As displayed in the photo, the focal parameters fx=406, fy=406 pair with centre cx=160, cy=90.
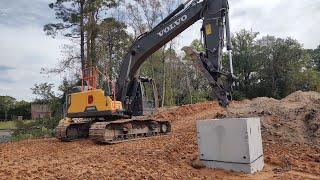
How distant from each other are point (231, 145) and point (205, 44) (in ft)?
13.9

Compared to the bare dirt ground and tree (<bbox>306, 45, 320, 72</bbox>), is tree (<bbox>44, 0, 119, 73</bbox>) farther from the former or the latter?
tree (<bbox>306, 45, 320, 72</bbox>)

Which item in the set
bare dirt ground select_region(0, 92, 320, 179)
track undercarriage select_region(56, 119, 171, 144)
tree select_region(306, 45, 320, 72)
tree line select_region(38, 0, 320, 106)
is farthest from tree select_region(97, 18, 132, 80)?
tree select_region(306, 45, 320, 72)

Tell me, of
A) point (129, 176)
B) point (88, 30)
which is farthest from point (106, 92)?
point (88, 30)

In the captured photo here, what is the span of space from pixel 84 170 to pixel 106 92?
5680mm

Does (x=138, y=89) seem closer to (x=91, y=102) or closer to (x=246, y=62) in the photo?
(x=91, y=102)

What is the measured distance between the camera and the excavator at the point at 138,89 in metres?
10.6

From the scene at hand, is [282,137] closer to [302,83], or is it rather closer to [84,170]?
[84,170]

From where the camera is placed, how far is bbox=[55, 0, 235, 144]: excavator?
10.6m

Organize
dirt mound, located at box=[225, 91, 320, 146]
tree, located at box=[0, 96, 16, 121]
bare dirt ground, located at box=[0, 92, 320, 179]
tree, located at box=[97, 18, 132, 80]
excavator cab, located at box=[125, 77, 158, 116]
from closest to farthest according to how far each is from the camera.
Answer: bare dirt ground, located at box=[0, 92, 320, 179] < dirt mound, located at box=[225, 91, 320, 146] < excavator cab, located at box=[125, 77, 158, 116] < tree, located at box=[97, 18, 132, 80] < tree, located at box=[0, 96, 16, 121]

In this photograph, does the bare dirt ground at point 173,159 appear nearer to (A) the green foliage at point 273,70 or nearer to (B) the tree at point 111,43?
(B) the tree at point 111,43

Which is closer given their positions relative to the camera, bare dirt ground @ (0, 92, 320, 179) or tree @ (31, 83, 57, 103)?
bare dirt ground @ (0, 92, 320, 179)

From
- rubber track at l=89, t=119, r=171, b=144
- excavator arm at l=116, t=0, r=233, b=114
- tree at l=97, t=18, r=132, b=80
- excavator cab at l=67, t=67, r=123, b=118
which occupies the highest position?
tree at l=97, t=18, r=132, b=80

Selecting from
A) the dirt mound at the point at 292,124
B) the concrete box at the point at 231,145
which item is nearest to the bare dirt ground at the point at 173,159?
the dirt mound at the point at 292,124

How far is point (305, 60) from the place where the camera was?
39.3 m
